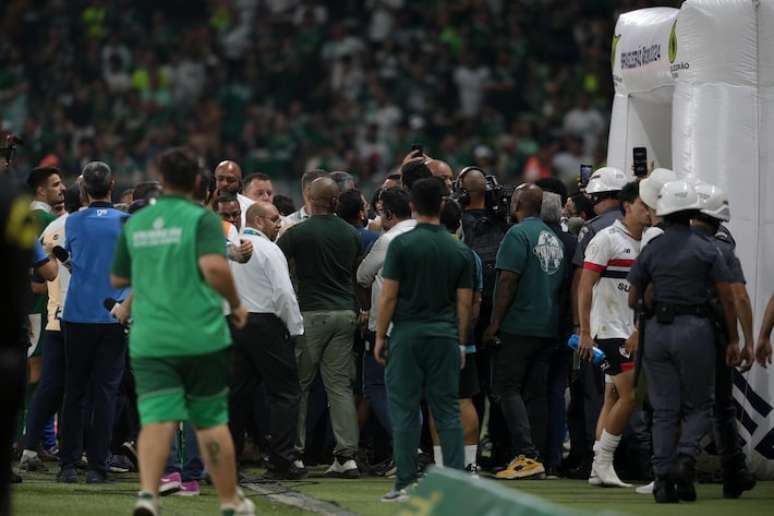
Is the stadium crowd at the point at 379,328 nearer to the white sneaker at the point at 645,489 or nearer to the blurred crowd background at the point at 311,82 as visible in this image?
the white sneaker at the point at 645,489

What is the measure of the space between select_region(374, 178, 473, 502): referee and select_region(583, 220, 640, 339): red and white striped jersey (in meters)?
1.75

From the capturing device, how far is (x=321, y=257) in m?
12.4

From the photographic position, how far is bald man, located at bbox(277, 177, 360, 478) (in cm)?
1241

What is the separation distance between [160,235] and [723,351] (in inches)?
159

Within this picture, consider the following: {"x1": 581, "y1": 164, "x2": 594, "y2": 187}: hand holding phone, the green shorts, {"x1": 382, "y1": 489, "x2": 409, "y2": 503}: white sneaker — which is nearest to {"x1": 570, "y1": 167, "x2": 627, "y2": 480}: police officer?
{"x1": 581, "y1": 164, "x2": 594, "y2": 187}: hand holding phone

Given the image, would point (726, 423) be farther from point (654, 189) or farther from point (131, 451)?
point (131, 451)

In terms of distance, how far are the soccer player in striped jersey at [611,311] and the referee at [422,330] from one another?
5.60 feet

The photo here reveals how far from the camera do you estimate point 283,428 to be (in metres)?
12.0

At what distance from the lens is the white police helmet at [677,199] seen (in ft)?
34.2

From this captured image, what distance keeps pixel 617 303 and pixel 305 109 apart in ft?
52.8

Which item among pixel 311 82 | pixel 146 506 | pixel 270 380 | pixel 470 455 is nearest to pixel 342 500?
pixel 470 455

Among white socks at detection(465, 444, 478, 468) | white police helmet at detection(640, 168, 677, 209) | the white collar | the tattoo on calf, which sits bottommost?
white socks at detection(465, 444, 478, 468)

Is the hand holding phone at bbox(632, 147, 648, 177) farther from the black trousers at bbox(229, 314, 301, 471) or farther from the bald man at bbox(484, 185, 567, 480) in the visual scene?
the black trousers at bbox(229, 314, 301, 471)

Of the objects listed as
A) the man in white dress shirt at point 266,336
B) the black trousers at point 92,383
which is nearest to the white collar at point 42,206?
the black trousers at point 92,383
